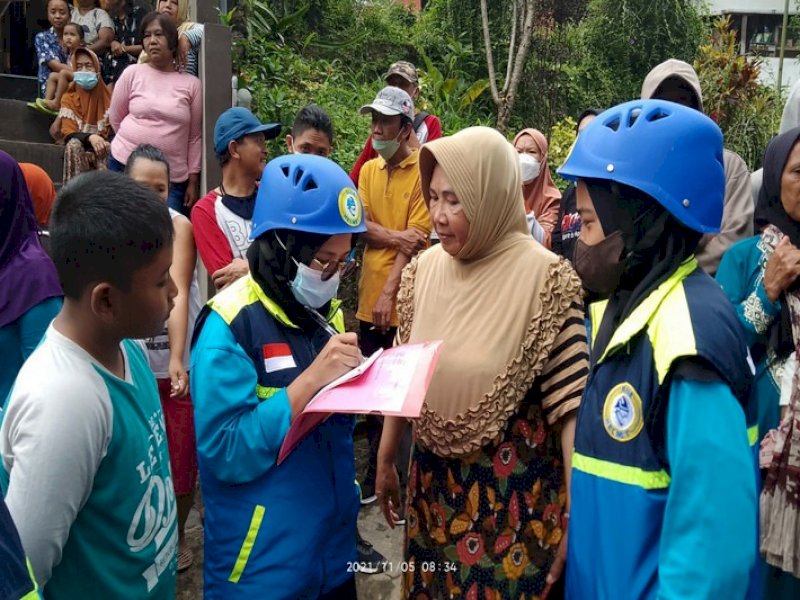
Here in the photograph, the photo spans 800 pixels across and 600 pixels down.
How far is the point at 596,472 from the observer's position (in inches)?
63.4

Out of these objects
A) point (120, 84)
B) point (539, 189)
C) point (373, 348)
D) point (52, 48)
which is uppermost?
point (52, 48)

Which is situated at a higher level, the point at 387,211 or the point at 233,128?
the point at 233,128

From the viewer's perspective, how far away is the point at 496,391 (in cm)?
207

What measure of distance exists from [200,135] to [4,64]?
6820mm

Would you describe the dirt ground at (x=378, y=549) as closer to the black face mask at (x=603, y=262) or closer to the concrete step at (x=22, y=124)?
the black face mask at (x=603, y=262)

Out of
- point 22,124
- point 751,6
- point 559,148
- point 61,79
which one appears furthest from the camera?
point 751,6

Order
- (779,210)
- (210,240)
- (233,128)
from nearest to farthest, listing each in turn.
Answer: (779,210) < (210,240) < (233,128)

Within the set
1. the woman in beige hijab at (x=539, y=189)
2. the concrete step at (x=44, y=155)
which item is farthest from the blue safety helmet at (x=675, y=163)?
the concrete step at (x=44, y=155)

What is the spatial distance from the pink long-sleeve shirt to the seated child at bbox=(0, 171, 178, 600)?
364 centimetres

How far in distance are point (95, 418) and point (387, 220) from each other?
295 cm

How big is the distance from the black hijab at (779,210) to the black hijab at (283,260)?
154cm

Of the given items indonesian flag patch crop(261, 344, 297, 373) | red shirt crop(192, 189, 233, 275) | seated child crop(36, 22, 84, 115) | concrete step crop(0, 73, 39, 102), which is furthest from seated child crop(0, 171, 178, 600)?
concrete step crop(0, 73, 39, 102)

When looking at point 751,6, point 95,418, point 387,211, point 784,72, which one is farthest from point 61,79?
point 751,6

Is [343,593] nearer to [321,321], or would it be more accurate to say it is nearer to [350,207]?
[321,321]
